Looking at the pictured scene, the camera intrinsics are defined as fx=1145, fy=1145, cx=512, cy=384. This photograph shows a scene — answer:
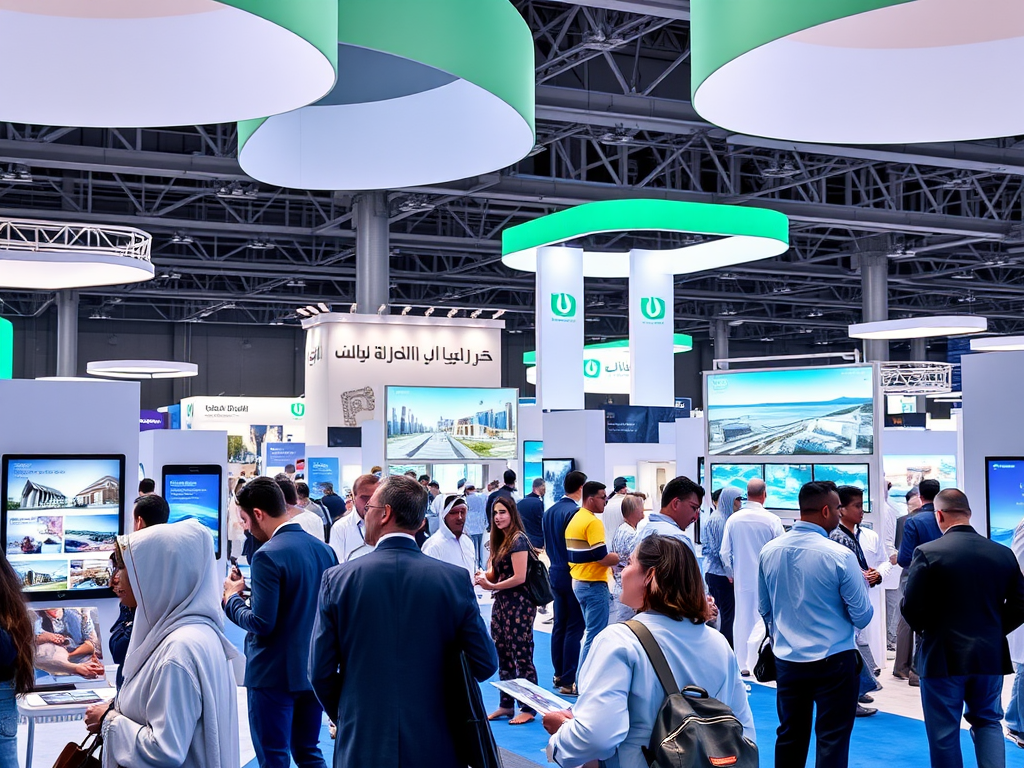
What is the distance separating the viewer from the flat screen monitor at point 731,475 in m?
9.45

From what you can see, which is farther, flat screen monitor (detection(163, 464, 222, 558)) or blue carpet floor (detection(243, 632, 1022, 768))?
flat screen monitor (detection(163, 464, 222, 558))

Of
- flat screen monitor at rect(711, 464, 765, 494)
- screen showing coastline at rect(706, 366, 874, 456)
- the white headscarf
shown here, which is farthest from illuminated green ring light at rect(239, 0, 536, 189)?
flat screen monitor at rect(711, 464, 765, 494)

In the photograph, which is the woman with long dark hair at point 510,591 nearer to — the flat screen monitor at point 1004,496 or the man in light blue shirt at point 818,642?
the man in light blue shirt at point 818,642

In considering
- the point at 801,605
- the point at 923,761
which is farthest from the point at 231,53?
the point at 923,761

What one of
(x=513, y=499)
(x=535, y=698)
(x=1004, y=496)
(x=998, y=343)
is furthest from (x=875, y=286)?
(x=535, y=698)

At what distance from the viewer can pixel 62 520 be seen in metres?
6.30

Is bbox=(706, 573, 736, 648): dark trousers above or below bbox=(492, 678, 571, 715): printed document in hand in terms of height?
below

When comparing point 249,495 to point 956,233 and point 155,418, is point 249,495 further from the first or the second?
point 155,418

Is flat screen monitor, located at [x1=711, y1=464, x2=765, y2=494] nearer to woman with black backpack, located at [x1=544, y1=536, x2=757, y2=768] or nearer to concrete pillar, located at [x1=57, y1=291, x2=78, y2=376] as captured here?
woman with black backpack, located at [x1=544, y1=536, x2=757, y2=768]

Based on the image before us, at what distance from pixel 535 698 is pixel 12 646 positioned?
1.47m

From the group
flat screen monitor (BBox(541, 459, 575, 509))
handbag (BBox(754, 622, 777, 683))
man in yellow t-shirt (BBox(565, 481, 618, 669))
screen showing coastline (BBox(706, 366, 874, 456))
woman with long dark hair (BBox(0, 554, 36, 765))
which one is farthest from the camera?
flat screen monitor (BBox(541, 459, 575, 509))

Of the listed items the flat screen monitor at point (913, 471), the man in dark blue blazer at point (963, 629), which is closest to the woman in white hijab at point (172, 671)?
the man in dark blue blazer at point (963, 629)

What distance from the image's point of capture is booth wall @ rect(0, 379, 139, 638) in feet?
21.0

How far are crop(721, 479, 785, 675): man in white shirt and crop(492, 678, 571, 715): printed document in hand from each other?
15.2 feet
